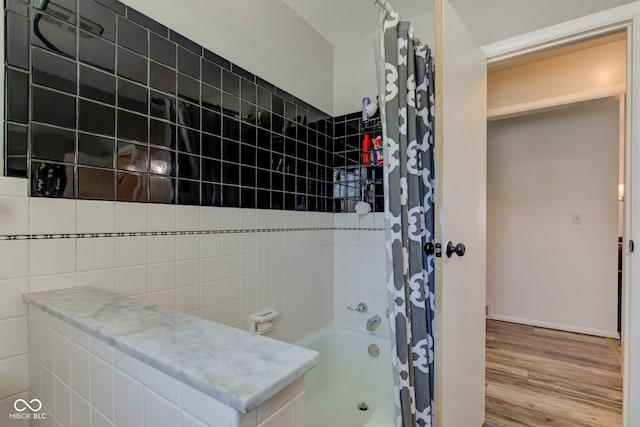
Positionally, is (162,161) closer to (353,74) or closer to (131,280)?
(131,280)

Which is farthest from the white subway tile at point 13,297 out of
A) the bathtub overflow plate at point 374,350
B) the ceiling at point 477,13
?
the ceiling at point 477,13

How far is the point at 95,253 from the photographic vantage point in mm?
1034

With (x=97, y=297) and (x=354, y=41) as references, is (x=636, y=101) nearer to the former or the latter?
(x=354, y=41)

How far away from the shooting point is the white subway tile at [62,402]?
0.74 meters

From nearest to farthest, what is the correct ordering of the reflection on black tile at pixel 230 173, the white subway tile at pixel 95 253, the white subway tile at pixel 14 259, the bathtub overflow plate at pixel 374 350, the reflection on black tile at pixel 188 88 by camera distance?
the white subway tile at pixel 14 259 → the white subway tile at pixel 95 253 → the reflection on black tile at pixel 188 88 → the reflection on black tile at pixel 230 173 → the bathtub overflow plate at pixel 374 350

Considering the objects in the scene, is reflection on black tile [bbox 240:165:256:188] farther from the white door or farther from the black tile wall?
the white door

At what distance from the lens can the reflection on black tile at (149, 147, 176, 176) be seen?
1200mm

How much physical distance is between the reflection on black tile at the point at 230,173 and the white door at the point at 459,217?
973 mm

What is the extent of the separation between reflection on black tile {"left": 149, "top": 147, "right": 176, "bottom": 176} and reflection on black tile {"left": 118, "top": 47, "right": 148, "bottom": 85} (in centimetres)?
27

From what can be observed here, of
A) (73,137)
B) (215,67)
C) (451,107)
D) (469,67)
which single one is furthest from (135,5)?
(469,67)

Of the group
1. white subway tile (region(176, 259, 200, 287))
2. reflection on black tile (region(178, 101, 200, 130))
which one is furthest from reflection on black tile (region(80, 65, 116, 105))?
white subway tile (region(176, 259, 200, 287))

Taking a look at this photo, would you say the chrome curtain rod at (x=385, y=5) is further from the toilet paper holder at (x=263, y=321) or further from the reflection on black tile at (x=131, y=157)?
the toilet paper holder at (x=263, y=321)

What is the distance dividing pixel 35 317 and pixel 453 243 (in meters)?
1.45

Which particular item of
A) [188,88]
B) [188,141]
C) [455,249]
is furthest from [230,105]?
[455,249]
